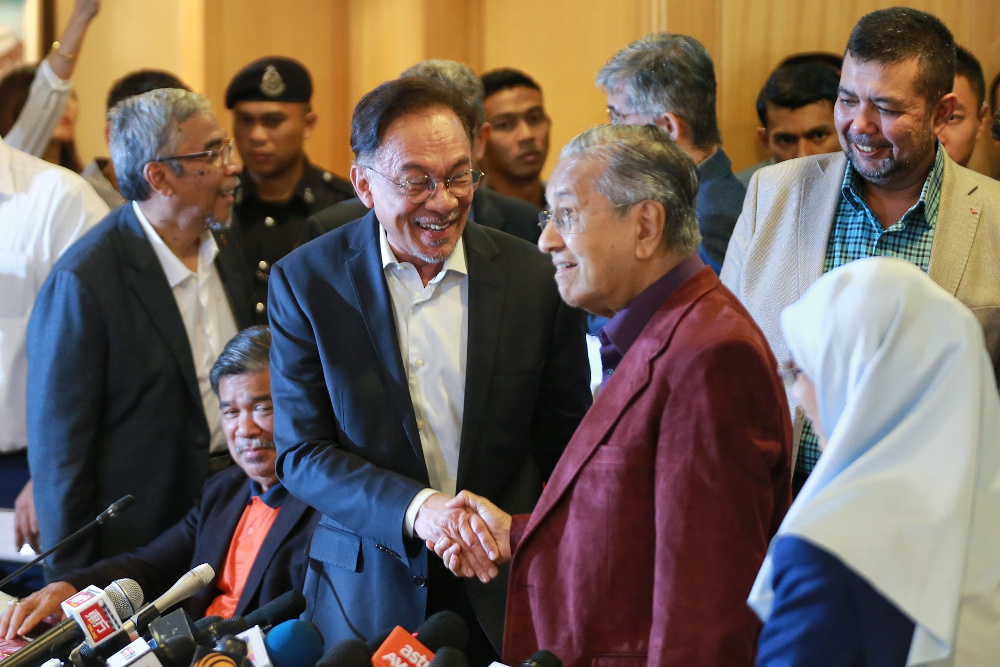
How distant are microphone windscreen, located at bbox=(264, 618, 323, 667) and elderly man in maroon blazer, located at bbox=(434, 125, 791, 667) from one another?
1.14 ft

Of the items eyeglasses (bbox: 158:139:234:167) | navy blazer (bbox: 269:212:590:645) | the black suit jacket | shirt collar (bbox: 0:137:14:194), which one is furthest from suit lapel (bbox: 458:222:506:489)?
shirt collar (bbox: 0:137:14:194)

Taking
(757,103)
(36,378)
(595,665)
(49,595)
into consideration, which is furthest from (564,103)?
(595,665)

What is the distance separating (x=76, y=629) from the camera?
2.00 meters

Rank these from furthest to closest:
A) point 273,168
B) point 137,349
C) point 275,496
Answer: point 273,168 < point 137,349 < point 275,496

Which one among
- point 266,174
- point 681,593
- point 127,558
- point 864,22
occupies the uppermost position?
point 864,22

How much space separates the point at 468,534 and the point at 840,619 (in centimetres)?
89

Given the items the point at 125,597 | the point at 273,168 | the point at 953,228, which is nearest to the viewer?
the point at 125,597

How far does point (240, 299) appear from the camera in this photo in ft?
11.8

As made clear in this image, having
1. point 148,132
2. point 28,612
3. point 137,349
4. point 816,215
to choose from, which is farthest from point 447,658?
point 148,132

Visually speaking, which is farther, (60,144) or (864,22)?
(60,144)

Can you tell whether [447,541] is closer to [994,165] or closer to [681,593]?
[681,593]

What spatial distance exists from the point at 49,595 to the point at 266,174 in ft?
6.49

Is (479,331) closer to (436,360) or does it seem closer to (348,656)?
(436,360)

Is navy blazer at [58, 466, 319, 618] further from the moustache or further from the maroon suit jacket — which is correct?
the maroon suit jacket
